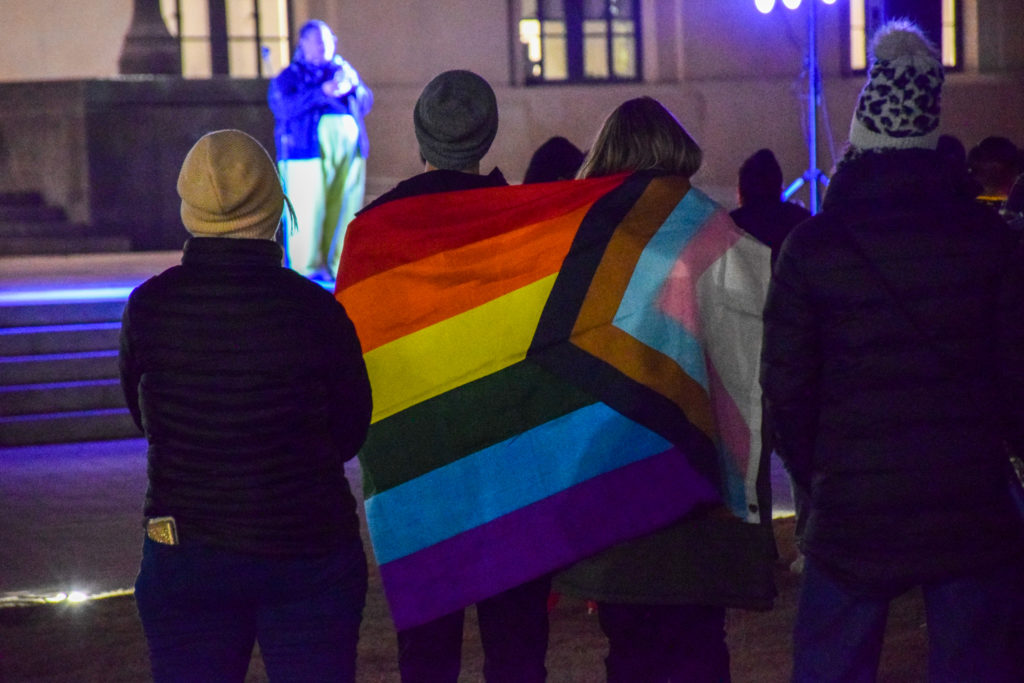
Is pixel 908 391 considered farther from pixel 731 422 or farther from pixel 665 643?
pixel 665 643

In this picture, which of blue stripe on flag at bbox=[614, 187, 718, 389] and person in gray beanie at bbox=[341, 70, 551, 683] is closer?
blue stripe on flag at bbox=[614, 187, 718, 389]

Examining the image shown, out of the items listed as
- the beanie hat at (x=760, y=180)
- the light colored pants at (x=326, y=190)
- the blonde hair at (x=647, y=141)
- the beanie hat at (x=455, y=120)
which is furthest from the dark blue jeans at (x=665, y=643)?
the light colored pants at (x=326, y=190)

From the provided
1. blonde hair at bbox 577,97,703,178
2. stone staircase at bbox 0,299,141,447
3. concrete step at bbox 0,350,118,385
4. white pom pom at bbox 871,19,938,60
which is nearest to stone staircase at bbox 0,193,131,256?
stone staircase at bbox 0,299,141,447

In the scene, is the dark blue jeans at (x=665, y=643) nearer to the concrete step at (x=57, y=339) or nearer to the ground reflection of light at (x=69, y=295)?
the concrete step at (x=57, y=339)

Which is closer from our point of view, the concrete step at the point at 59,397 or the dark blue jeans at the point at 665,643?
the dark blue jeans at the point at 665,643

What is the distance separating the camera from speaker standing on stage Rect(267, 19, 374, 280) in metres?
10.4

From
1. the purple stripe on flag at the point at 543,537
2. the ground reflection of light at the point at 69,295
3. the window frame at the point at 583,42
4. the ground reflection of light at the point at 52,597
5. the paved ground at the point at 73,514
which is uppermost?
the window frame at the point at 583,42

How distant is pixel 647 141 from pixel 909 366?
0.98 metres

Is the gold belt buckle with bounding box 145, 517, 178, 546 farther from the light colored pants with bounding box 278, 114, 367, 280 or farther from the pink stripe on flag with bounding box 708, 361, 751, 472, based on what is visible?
the light colored pants with bounding box 278, 114, 367, 280

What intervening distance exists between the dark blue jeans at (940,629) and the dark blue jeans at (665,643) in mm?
464

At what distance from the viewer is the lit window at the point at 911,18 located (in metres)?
17.3

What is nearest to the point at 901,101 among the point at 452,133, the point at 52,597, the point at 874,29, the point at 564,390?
the point at 564,390

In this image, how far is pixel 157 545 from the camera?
9.10 feet

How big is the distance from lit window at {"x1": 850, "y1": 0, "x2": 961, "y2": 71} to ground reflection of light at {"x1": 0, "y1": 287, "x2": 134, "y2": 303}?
10495 mm
